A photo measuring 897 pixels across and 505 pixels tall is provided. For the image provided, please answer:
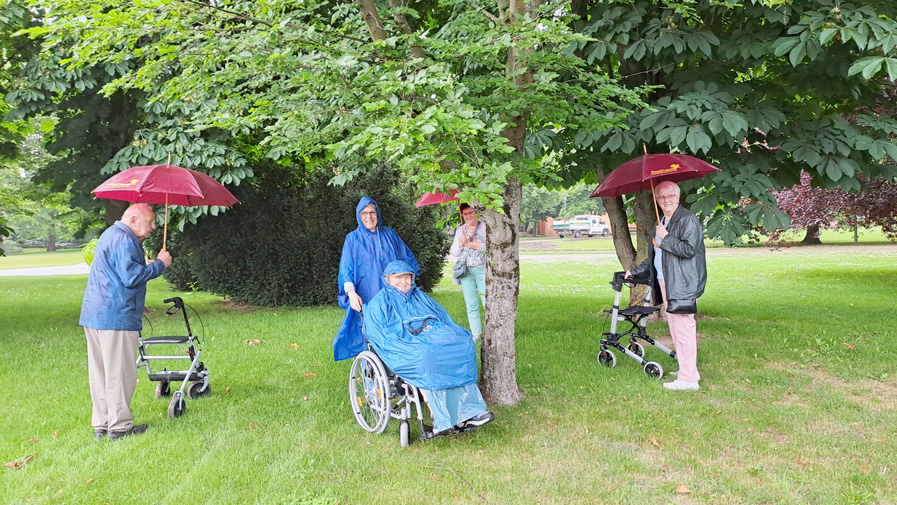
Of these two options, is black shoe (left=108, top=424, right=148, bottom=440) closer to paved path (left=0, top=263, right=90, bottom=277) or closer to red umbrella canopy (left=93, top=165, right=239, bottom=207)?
red umbrella canopy (left=93, top=165, right=239, bottom=207)

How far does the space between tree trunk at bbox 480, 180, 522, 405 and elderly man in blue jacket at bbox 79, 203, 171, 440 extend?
2.61 m

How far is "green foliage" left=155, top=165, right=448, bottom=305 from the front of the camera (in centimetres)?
1168

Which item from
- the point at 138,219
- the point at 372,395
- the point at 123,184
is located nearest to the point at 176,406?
the point at 138,219

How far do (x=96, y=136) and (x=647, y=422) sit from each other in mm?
9786

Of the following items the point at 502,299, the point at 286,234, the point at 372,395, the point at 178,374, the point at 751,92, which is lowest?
the point at 372,395

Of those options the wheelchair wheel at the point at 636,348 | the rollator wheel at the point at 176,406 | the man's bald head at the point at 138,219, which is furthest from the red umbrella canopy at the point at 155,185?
the wheelchair wheel at the point at 636,348

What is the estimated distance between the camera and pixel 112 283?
4406 millimetres

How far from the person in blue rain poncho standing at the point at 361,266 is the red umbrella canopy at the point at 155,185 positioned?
1328mm

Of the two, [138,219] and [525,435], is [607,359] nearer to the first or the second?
[525,435]

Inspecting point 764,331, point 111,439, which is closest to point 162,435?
point 111,439

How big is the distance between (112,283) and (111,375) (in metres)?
0.68

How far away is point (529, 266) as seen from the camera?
78.1ft

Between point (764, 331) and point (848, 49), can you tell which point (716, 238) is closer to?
point (848, 49)

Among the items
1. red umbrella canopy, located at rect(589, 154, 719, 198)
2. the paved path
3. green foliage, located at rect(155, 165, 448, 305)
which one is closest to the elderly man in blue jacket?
red umbrella canopy, located at rect(589, 154, 719, 198)
